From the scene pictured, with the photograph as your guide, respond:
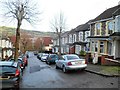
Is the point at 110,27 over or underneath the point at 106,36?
over

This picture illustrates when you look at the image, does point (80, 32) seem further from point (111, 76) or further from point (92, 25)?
point (111, 76)

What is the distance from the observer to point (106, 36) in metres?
30.7

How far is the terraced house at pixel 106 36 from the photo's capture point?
87.8ft

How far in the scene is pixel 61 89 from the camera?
11219 millimetres

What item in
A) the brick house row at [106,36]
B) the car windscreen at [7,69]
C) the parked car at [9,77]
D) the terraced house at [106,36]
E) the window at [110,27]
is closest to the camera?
the parked car at [9,77]

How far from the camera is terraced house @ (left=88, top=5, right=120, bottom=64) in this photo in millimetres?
26750

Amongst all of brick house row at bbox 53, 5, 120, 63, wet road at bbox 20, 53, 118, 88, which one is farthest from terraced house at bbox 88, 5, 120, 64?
wet road at bbox 20, 53, 118, 88

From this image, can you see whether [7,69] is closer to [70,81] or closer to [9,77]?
[9,77]

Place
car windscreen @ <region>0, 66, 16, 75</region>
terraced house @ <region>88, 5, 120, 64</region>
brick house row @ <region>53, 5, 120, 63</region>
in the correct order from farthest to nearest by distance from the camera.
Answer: brick house row @ <region>53, 5, 120, 63</region>
terraced house @ <region>88, 5, 120, 64</region>
car windscreen @ <region>0, 66, 16, 75</region>

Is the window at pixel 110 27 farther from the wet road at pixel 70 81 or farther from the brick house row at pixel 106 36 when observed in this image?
the wet road at pixel 70 81

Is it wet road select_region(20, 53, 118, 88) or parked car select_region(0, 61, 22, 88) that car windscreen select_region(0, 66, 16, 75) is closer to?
parked car select_region(0, 61, 22, 88)

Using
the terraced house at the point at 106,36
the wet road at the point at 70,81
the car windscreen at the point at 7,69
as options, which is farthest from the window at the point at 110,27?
the car windscreen at the point at 7,69

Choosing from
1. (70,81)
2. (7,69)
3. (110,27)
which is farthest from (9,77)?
(110,27)

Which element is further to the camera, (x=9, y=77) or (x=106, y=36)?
(x=106, y=36)
